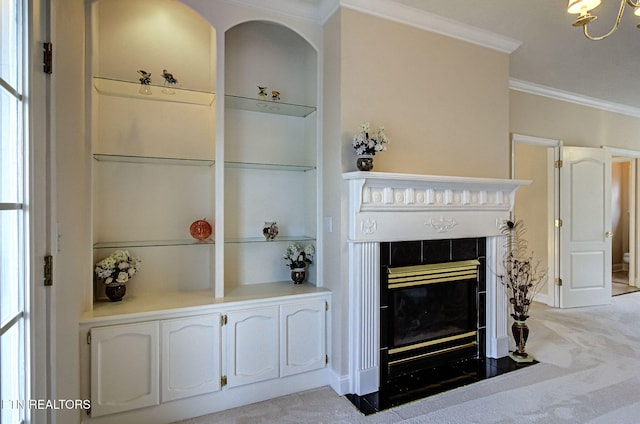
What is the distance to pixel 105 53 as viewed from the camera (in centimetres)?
243

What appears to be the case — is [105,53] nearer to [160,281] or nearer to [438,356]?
[160,281]

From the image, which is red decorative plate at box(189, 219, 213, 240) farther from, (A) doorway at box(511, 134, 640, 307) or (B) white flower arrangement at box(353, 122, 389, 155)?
(A) doorway at box(511, 134, 640, 307)

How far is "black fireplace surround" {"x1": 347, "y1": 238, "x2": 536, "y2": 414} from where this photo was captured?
2504 millimetres

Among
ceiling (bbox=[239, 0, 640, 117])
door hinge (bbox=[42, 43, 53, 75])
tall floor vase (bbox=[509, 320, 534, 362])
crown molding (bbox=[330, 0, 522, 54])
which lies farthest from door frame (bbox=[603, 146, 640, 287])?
door hinge (bbox=[42, 43, 53, 75])

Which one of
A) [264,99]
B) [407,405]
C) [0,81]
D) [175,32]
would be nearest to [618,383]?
[407,405]

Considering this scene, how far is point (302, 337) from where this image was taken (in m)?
2.50

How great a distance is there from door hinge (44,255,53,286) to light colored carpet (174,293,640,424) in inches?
52.1

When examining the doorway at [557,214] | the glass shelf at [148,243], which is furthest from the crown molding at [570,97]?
the glass shelf at [148,243]

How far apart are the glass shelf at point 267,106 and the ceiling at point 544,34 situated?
0.69m

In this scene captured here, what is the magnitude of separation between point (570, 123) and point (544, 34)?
2.19 metres

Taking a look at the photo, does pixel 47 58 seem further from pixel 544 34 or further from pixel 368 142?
pixel 544 34

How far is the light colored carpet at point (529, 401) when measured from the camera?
2143 mm

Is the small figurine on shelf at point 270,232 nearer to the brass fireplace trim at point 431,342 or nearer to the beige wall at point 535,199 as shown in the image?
the brass fireplace trim at point 431,342

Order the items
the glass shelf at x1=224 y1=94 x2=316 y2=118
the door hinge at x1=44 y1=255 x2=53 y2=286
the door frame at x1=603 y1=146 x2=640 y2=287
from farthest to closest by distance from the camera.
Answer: the door frame at x1=603 y1=146 x2=640 y2=287, the glass shelf at x1=224 y1=94 x2=316 y2=118, the door hinge at x1=44 y1=255 x2=53 y2=286
